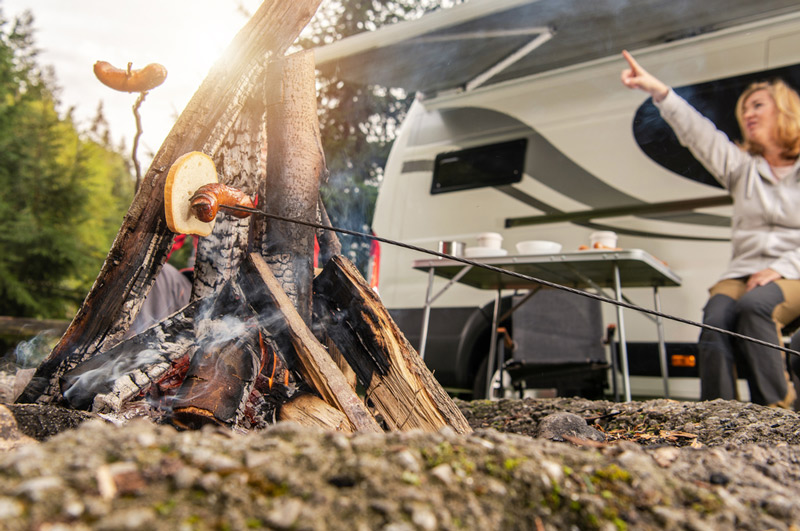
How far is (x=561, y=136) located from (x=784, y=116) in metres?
1.36

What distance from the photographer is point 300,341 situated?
5.96 ft

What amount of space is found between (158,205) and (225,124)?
1.30ft

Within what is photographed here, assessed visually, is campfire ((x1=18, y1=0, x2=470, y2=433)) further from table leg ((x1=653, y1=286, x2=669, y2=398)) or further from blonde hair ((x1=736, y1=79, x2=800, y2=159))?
blonde hair ((x1=736, y1=79, x2=800, y2=159))

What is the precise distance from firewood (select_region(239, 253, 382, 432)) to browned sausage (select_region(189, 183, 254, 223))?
0.94 ft

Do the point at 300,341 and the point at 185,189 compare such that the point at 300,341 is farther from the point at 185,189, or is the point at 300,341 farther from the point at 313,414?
the point at 185,189

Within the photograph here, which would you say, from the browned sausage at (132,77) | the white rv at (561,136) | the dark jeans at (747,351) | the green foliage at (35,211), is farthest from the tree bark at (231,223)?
the green foliage at (35,211)

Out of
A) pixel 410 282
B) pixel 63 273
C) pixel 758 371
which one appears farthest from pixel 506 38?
pixel 63 273

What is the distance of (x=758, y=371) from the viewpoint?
2727mm

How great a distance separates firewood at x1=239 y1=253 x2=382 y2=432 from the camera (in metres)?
1.71

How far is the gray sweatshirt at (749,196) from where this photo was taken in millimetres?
3172

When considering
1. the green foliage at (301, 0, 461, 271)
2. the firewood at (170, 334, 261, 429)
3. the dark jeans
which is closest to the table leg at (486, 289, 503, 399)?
the dark jeans

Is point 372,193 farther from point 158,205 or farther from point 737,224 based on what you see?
point 158,205

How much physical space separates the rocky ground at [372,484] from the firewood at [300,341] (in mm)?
615

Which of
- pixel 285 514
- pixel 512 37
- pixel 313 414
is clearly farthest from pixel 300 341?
pixel 512 37
